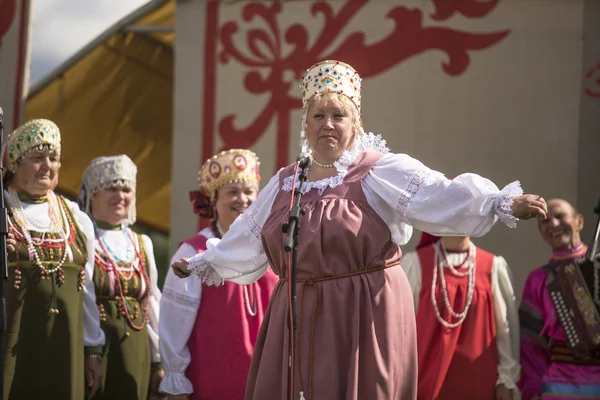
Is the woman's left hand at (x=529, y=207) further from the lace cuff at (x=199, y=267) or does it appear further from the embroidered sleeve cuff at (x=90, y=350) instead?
the embroidered sleeve cuff at (x=90, y=350)

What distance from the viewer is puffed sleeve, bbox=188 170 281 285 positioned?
4.22 metres

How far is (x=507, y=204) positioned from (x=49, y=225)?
263 centimetres

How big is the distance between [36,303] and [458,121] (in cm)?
334

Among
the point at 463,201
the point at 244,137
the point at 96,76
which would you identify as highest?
the point at 96,76

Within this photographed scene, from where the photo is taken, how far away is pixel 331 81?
407 centimetres

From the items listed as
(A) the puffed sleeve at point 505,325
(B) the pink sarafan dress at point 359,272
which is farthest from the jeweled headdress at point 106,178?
(B) the pink sarafan dress at point 359,272

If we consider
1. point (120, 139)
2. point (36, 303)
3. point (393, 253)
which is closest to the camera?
point (393, 253)

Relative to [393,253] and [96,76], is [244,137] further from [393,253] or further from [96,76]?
[393,253]

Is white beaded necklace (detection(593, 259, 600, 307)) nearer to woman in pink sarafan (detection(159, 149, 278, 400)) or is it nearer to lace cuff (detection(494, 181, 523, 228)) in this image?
woman in pink sarafan (detection(159, 149, 278, 400))

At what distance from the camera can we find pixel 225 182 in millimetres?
5738

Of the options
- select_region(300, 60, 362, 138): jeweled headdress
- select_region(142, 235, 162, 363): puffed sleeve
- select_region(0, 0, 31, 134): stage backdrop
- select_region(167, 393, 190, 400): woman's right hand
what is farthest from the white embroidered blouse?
select_region(0, 0, 31, 134): stage backdrop

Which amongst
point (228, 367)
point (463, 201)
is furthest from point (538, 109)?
point (463, 201)

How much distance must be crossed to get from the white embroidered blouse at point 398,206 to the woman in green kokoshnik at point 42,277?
47.6 inches

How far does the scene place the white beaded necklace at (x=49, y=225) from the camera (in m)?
5.16
